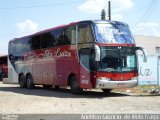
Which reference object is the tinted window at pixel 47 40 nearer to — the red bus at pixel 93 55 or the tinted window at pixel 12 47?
the red bus at pixel 93 55

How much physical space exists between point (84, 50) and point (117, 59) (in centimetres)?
177

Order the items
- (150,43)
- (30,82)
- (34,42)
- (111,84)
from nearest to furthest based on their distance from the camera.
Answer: (111,84), (34,42), (30,82), (150,43)

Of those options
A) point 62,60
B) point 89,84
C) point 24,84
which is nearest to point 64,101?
point 89,84

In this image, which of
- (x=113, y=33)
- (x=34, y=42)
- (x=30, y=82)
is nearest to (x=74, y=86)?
(x=113, y=33)

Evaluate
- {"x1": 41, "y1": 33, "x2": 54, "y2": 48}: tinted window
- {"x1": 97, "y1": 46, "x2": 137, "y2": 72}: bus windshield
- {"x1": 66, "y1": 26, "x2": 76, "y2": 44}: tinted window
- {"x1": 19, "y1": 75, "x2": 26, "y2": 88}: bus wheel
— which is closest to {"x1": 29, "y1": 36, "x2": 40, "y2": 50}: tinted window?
{"x1": 41, "y1": 33, "x2": 54, "y2": 48}: tinted window

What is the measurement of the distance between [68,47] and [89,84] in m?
3.08

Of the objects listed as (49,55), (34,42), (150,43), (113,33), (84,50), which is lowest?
(49,55)

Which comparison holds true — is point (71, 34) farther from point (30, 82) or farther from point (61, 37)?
point (30, 82)

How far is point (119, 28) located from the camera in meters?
22.5

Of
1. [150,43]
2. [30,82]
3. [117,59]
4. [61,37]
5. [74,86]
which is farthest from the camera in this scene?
[150,43]

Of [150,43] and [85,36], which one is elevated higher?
[150,43]

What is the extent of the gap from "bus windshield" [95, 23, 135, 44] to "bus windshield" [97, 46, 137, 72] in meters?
0.37

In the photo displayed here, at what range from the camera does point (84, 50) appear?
22297mm

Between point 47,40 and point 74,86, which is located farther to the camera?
point 47,40
